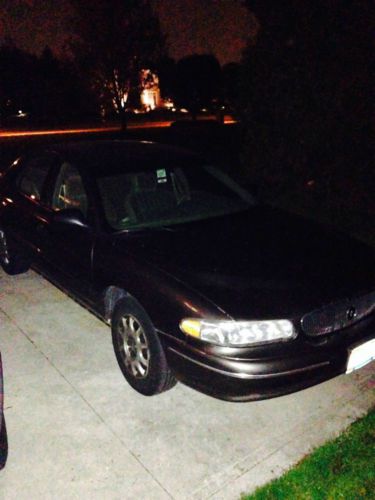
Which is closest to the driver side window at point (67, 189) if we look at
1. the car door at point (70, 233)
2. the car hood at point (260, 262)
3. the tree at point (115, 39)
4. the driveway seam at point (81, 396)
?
the car door at point (70, 233)

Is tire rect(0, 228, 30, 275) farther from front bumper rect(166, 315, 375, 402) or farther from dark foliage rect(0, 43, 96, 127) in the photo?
dark foliage rect(0, 43, 96, 127)

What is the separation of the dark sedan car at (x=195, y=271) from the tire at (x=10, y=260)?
0.69 metres

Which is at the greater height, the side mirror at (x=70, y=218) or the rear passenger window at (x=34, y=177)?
the rear passenger window at (x=34, y=177)

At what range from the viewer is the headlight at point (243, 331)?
254 centimetres

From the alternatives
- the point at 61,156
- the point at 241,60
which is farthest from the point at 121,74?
the point at 61,156

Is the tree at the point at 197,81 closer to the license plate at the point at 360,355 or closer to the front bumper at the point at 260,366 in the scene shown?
the license plate at the point at 360,355

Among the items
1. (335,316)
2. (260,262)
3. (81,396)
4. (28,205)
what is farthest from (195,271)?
(28,205)

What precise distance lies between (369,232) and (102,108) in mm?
27991

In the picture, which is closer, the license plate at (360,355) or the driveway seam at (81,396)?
the driveway seam at (81,396)

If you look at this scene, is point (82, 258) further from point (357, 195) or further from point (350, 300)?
point (357, 195)

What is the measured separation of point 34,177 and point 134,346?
7.48ft

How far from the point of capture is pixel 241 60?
27.2ft

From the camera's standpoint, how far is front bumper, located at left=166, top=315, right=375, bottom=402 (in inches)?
100

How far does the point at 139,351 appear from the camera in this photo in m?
3.13
